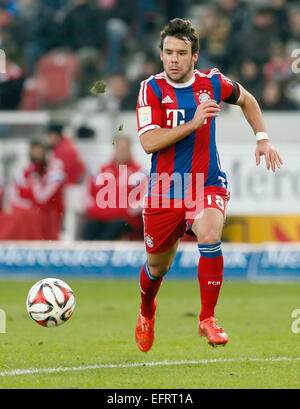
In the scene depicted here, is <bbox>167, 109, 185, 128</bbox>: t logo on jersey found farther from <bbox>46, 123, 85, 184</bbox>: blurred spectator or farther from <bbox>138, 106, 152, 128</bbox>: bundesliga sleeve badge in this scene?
<bbox>46, 123, 85, 184</bbox>: blurred spectator

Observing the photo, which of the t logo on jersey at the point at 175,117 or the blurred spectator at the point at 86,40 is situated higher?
the blurred spectator at the point at 86,40

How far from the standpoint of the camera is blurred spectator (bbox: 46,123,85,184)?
589 inches

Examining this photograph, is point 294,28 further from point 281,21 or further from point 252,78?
point 252,78

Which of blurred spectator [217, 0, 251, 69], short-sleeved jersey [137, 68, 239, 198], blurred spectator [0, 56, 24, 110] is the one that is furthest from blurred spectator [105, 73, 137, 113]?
short-sleeved jersey [137, 68, 239, 198]

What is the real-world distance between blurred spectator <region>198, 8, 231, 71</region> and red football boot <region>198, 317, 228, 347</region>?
11.1 m

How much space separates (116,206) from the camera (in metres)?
14.7

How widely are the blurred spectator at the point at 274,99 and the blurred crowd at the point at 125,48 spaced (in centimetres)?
6

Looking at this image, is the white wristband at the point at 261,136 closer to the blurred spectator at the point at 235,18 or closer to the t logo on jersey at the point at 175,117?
the t logo on jersey at the point at 175,117

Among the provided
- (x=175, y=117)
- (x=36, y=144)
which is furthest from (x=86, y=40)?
(x=175, y=117)

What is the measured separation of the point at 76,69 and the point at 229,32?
2.95 metres

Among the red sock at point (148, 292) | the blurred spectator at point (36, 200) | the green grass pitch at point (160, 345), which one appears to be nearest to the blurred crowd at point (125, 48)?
the blurred spectator at point (36, 200)

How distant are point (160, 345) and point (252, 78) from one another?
9.23 metres

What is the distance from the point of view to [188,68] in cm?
706

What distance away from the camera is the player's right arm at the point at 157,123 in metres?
6.73
